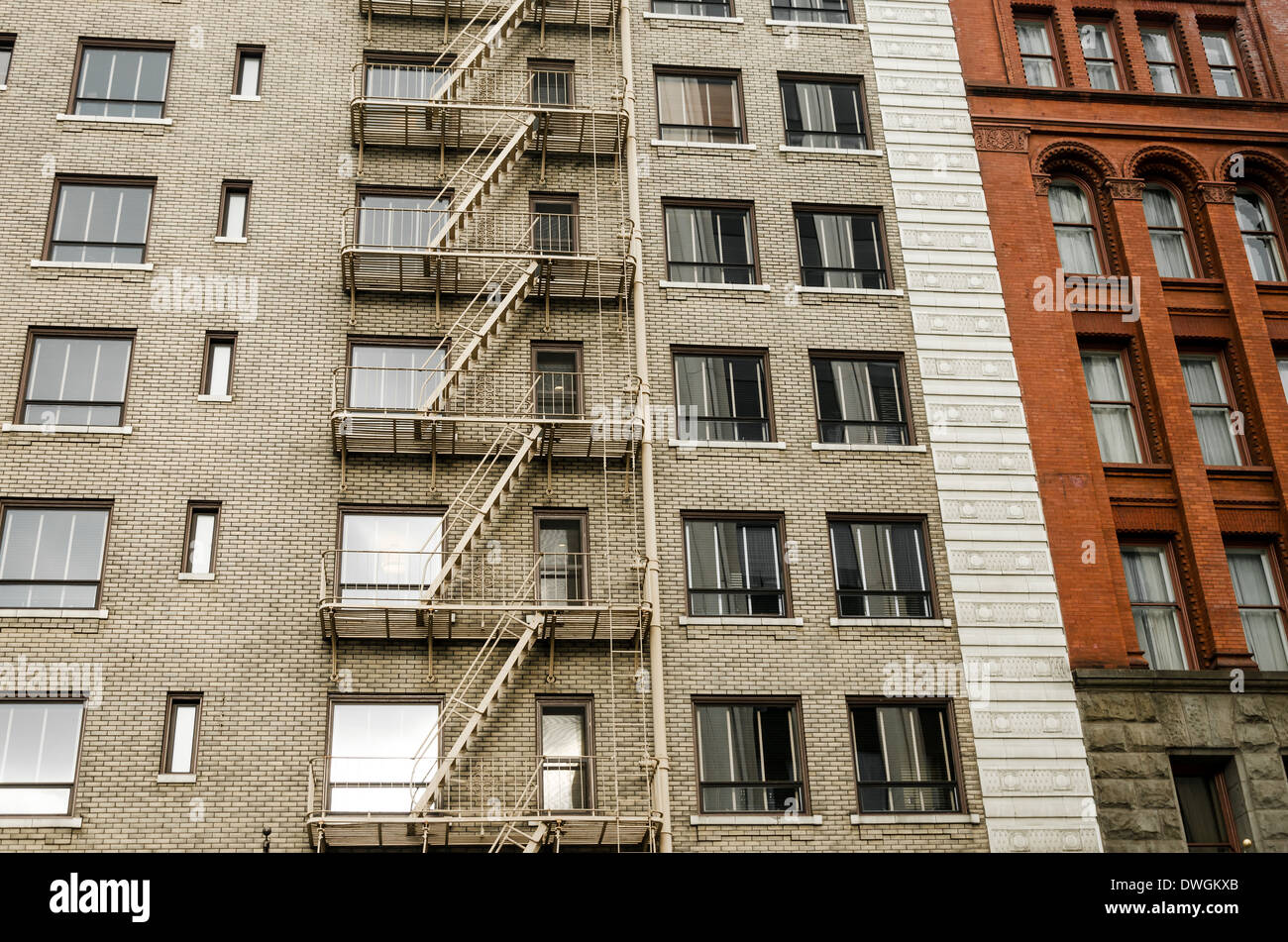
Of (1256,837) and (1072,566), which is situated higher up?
(1072,566)

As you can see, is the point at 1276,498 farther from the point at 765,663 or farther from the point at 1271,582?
the point at 765,663

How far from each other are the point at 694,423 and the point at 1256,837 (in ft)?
37.5

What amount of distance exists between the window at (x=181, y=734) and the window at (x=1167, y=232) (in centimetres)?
1977

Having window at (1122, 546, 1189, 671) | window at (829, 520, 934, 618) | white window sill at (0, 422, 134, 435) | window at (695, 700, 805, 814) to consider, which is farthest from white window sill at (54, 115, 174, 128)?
window at (1122, 546, 1189, 671)

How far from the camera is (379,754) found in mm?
20953

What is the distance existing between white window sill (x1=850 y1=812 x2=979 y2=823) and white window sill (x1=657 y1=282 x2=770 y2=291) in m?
9.98

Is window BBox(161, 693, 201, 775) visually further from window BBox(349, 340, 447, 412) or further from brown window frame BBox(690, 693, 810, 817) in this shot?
brown window frame BBox(690, 693, 810, 817)

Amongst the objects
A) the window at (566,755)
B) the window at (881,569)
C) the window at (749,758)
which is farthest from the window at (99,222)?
the window at (881,569)

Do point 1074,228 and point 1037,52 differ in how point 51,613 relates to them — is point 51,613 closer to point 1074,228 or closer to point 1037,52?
point 1074,228

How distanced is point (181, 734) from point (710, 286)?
1222 centimetres

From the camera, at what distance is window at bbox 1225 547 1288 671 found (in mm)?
23672

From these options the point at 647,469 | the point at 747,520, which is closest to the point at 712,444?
the point at 647,469

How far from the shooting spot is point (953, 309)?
25719mm
